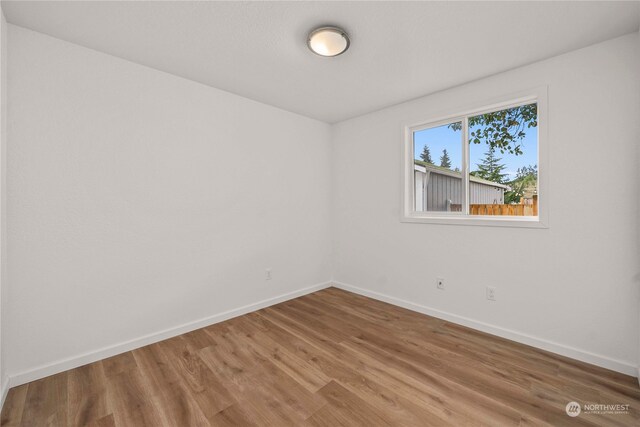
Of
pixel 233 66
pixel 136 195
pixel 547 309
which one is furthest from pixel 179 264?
pixel 547 309

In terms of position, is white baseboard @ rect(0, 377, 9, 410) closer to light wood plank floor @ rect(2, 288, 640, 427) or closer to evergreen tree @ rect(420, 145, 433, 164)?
light wood plank floor @ rect(2, 288, 640, 427)

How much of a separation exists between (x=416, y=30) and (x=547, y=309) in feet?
7.79

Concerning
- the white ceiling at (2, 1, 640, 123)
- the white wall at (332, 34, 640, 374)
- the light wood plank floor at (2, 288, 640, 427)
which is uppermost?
the white ceiling at (2, 1, 640, 123)

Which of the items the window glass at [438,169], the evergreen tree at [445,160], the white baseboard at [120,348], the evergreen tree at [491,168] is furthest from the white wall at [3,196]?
the evergreen tree at [491,168]

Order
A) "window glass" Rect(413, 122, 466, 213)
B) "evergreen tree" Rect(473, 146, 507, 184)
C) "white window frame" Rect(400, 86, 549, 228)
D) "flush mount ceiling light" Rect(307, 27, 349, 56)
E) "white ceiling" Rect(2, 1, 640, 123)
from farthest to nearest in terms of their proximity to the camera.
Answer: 1. "window glass" Rect(413, 122, 466, 213)
2. "evergreen tree" Rect(473, 146, 507, 184)
3. "white window frame" Rect(400, 86, 549, 228)
4. "flush mount ceiling light" Rect(307, 27, 349, 56)
5. "white ceiling" Rect(2, 1, 640, 123)

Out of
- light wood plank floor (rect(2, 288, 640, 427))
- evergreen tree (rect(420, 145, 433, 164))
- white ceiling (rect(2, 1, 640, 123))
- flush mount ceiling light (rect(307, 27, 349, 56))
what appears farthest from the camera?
evergreen tree (rect(420, 145, 433, 164))

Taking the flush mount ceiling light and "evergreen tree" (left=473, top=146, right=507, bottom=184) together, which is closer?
the flush mount ceiling light

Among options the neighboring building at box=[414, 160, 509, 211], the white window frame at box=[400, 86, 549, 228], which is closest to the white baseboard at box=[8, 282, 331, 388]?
the white window frame at box=[400, 86, 549, 228]

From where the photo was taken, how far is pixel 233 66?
94.7 inches

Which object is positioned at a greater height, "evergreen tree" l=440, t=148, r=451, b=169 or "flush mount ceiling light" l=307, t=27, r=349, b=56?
"flush mount ceiling light" l=307, t=27, r=349, b=56

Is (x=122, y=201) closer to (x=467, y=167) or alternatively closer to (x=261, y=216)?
(x=261, y=216)

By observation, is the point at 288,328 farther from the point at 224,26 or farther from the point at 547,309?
the point at 224,26

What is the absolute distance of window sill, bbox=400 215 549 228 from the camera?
2.37 metres

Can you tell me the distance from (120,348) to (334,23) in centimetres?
291
